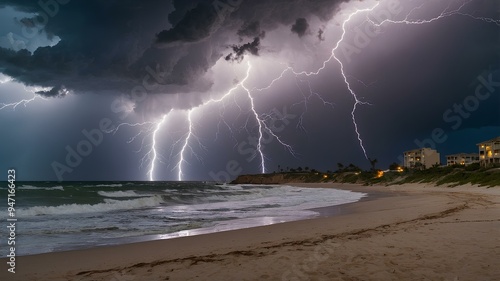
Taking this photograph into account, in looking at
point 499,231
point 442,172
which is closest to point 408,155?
point 442,172

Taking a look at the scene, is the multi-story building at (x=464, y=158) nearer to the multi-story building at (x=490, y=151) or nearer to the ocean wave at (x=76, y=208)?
the multi-story building at (x=490, y=151)

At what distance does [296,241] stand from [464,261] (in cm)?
338

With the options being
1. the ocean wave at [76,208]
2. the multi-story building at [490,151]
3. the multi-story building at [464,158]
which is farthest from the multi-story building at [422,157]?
the ocean wave at [76,208]

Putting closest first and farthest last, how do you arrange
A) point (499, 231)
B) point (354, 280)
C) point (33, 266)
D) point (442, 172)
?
point (354, 280)
point (33, 266)
point (499, 231)
point (442, 172)

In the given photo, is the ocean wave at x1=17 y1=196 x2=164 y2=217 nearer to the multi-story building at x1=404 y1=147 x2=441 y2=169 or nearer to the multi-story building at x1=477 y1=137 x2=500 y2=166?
the multi-story building at x1=477 y1=137 x2=500 y2=166

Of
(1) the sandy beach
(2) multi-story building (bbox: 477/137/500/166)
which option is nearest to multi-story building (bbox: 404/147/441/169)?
(2) multi-story building (bbox: 477/137/500/166)

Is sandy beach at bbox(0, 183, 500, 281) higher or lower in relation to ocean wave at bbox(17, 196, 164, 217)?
higher

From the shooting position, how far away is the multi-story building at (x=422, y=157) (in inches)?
4048

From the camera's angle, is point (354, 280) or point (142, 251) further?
point (142, 251)

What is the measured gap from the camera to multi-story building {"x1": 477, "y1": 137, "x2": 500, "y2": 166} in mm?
71812

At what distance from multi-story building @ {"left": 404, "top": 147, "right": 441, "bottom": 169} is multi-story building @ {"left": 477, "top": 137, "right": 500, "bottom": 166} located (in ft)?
68.1

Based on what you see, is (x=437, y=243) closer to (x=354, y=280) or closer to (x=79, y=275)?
(x=354, y=280)

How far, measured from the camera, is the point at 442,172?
48.2 m

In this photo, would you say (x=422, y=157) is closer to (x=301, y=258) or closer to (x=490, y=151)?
(x=490, y=151)
